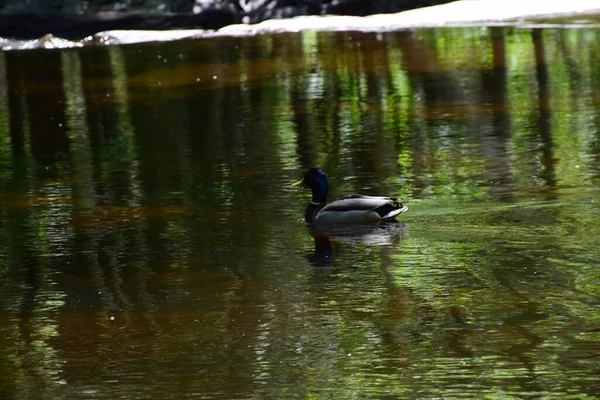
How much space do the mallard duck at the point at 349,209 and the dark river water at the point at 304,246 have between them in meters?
0.10

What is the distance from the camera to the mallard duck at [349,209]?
1050 cm

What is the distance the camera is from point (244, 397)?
6.91 metres

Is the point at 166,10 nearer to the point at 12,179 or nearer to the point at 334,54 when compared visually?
the point at 334,54

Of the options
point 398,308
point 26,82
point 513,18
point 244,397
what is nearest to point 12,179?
point 398,308

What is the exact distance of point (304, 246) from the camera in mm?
10250

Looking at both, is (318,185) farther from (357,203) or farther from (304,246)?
(304,246)

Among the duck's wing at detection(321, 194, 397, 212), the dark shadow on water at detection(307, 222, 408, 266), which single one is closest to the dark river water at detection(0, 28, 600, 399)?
the dark shadow on water at detection(307, 222, 408, 266)

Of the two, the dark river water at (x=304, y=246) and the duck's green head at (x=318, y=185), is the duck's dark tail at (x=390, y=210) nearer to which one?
the dark river water at (x=304, y=246)

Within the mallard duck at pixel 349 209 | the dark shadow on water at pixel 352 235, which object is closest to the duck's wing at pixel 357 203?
the mallard duck at pixel 349 209

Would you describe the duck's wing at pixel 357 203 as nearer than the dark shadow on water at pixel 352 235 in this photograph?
No

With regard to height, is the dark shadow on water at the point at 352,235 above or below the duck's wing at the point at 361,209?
below

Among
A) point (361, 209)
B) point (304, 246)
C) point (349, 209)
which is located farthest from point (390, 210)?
point (304, 246)

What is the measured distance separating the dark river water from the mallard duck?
0.10 meters

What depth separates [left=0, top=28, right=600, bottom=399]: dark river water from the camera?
24.1ft
